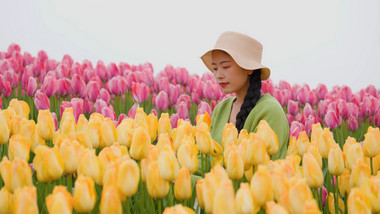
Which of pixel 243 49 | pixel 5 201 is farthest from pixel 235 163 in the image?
pixel 243 49

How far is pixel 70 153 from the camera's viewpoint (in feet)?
4.81

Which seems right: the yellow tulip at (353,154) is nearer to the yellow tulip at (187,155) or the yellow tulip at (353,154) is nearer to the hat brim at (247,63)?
the yellow tulip at (187,155)

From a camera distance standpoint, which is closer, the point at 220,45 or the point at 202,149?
the point at 202,149

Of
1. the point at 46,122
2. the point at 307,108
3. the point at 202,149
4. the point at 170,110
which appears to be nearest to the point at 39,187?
the point at 46,122

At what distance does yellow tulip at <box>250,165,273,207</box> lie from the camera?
118cm

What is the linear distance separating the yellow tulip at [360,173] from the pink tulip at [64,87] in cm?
273

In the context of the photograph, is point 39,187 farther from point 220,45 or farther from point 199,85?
point 199,85

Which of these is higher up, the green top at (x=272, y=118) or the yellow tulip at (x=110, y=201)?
the yellow tulip at (x=110, y=201)

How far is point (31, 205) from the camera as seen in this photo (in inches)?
42.6

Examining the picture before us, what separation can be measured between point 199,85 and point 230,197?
3.03 metres

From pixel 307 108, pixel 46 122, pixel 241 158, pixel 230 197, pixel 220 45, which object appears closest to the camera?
pixel 230 197

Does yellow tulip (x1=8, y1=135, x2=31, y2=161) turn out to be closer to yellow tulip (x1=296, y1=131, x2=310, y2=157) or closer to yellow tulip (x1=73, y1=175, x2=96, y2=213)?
yellow tulip (x1=73, y1=175, x2=96, y2=213)

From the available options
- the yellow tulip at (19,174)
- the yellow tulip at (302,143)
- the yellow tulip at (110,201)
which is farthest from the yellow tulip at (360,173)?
the yellow tulip at (19,174)

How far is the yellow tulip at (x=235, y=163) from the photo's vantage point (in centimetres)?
141
